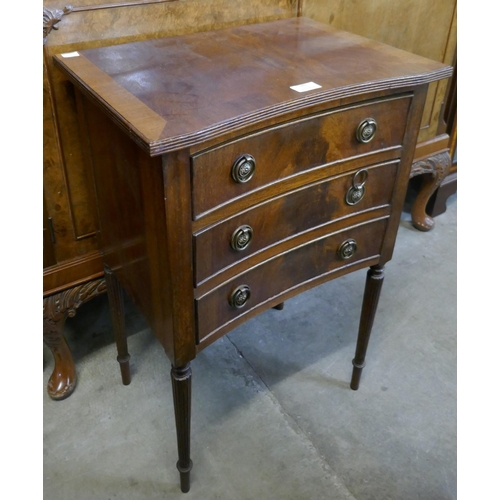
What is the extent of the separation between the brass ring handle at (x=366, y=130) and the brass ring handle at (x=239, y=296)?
0.38 m

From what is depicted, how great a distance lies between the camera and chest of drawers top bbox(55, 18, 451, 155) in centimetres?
89

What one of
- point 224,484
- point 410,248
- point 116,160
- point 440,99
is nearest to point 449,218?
point 410,248

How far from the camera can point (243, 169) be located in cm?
98

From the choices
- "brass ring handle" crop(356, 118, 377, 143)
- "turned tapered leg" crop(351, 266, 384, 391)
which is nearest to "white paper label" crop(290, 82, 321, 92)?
"brass ring handle" crop(356, 118, 377, 143)

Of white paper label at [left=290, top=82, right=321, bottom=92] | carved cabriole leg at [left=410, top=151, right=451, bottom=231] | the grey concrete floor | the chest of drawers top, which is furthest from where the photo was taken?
carved cabriole leg at [left=410, top=151, right=451, bottom=231]

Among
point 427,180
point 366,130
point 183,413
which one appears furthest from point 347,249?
point 427,180

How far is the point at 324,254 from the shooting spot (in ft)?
4.14

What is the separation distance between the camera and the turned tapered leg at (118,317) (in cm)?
142

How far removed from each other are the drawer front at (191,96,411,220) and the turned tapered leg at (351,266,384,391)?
39 centimetres

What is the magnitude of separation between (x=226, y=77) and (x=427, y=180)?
4.80 ft

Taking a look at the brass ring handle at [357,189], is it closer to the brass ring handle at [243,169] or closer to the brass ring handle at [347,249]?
the brass ring handle at [347,249]

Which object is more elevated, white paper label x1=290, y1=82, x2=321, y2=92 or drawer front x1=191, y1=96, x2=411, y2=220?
white paper label x1=290, y1=82, x2=321, y2=92

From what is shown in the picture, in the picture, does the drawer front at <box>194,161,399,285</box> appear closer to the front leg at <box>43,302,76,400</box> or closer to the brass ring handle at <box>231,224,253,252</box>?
the brass ring handle at <box>231,224,253,252</box>

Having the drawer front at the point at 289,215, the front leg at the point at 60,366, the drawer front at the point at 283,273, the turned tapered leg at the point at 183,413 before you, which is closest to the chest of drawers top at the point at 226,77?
the drawer front at the point at 289,215
